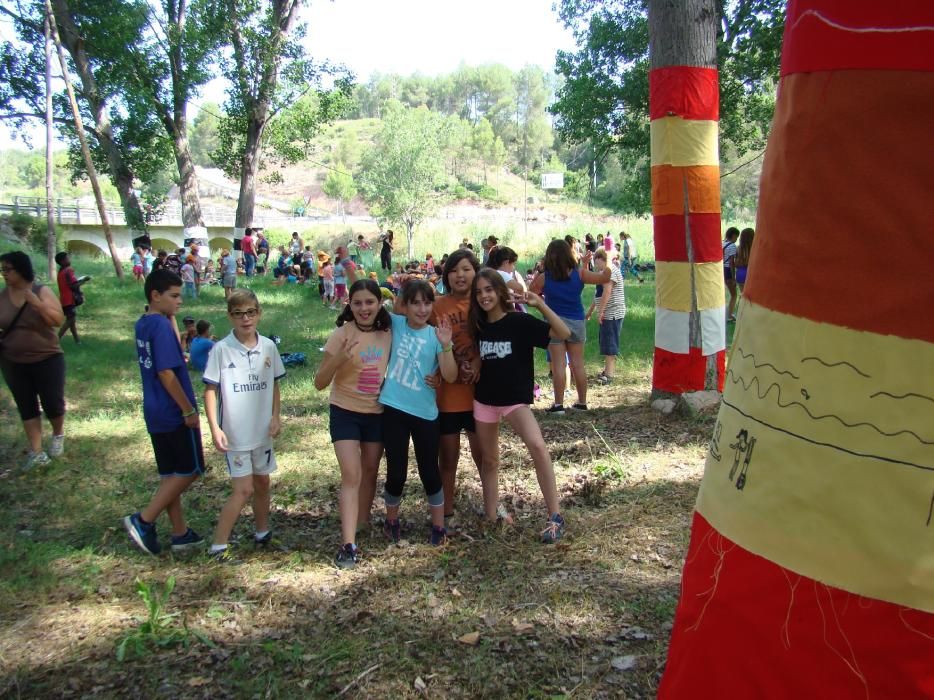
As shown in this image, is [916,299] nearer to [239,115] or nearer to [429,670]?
[429,670]

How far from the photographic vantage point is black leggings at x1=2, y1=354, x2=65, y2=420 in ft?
21.4

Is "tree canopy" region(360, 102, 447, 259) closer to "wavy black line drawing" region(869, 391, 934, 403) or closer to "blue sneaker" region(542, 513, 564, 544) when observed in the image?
"blue sneaker" region(542, 513, 564, 544)

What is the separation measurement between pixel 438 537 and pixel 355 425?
100 centimetres

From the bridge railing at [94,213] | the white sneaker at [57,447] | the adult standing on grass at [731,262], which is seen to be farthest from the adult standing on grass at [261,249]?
the white sneaker at [57,447]

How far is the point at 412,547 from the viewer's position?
4984mm

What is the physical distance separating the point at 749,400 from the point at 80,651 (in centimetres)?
365

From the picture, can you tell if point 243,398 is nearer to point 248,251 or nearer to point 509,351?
point 509,351

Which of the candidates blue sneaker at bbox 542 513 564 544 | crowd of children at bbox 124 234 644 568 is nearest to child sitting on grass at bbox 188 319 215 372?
crowd of children at bbox 124 234 644 568

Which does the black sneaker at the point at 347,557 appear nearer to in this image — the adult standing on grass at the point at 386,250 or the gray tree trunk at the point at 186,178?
the gray tree trunk at the point at 186,178

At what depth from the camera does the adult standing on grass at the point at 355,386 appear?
181 inches

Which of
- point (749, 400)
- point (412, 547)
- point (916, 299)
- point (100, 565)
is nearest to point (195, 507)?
point (100, 565)

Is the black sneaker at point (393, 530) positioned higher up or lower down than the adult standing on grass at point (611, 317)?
lower down

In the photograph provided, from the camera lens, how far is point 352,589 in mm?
4477

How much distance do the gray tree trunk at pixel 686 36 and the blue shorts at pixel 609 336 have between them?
2143 mm
